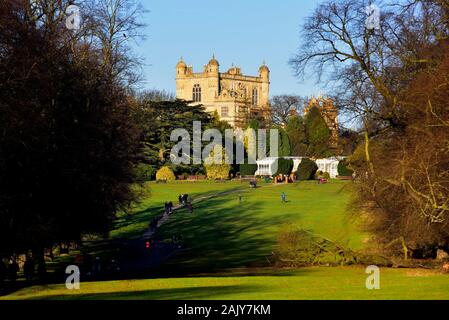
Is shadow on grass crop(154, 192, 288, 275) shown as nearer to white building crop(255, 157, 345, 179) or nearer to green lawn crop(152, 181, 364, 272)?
green lawn crop(152, 181, 364, 272)

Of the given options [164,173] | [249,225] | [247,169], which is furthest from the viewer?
[247,169]

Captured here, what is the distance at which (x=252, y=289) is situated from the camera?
51.9 feet

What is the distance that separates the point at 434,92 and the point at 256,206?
3039 centimetres

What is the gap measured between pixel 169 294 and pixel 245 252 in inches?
686

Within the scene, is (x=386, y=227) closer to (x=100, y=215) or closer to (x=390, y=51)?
(x=390, y=51)

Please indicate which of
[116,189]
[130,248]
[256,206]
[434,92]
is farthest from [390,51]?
[256,206]

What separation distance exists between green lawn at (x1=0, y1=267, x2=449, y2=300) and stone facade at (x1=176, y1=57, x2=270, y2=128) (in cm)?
11713

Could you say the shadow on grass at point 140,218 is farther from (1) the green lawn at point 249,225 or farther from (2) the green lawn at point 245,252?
(1) the green lawn at point 249,225

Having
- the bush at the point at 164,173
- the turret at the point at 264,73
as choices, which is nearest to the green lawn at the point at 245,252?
the bush at the point at 164,173

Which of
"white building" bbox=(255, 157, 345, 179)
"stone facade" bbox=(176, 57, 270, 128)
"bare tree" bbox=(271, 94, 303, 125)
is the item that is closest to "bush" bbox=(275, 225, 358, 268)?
"white building" bbox=(255, 157, 345, 179)

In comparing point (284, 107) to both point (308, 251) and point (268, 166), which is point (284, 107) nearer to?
point (268, 166)

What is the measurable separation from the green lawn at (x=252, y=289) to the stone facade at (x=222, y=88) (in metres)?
117

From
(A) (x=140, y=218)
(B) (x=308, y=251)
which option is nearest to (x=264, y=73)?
(A) (x=140, y=218)
